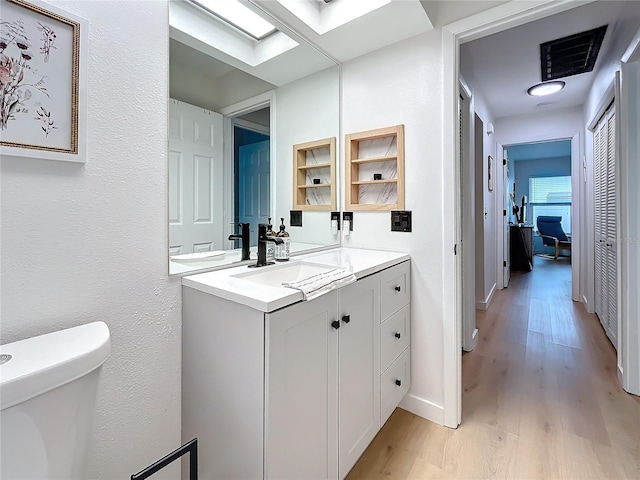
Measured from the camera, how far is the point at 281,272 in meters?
1.51

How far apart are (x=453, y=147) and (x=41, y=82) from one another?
5.38 ft

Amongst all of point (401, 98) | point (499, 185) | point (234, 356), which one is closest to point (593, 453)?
point (234, 356)

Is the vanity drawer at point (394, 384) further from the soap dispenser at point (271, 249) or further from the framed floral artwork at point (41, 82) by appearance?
the framed floral artwork at point (41, 82)

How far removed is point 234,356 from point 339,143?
1.54 m

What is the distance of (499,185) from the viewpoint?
460 cm

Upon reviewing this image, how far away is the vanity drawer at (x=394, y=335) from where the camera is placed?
152 centimetres

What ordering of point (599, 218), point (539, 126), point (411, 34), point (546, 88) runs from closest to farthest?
point (411, 34) < point (599, 218) < point (546, 88) < point (539, 126)

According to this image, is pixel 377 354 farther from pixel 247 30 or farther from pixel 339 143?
pixel 247 30

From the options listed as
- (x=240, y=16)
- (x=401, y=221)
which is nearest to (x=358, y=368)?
(x=401, y=221)

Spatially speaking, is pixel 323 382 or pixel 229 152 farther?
pixel 229 152

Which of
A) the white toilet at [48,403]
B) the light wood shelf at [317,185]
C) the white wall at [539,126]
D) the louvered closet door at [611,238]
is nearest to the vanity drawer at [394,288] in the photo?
the light wood shelf at [317,185]

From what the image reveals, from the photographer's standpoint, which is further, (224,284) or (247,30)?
(247,30)

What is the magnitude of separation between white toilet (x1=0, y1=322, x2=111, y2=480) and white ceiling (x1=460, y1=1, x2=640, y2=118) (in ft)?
9.68

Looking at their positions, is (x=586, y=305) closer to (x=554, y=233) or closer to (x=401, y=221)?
(x=401, y=221)
